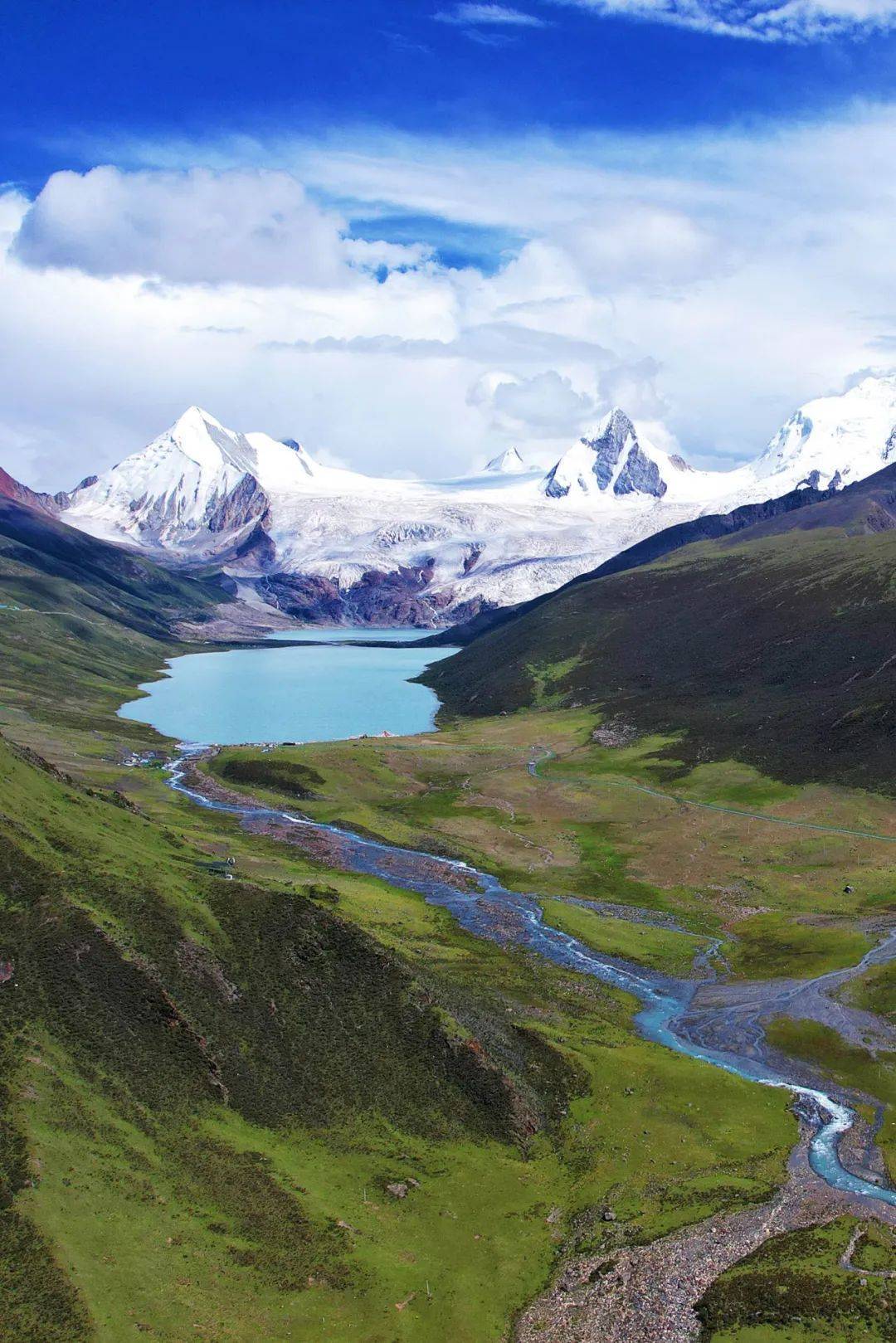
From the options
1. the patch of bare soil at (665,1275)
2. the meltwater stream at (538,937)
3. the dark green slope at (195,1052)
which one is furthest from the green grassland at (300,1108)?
the meltwater stream at (538,937)

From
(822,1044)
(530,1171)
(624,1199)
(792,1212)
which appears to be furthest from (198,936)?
(822,1044)

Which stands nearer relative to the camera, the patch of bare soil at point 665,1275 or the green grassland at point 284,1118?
the green grassland at point 284,1118

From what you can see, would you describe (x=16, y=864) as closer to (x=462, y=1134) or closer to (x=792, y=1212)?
(x=462, y=1134)

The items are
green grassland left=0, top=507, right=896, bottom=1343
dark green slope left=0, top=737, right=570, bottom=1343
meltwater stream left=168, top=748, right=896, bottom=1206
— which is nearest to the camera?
green grassland left=0, top=507, right=896, bottom=1343

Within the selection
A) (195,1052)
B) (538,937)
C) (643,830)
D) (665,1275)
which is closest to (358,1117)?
(195,1052)

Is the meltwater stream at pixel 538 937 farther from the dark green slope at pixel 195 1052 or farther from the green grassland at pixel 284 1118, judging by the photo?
the dark green slope at pixel 195 1052

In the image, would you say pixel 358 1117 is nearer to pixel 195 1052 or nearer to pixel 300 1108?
pixel 300 1108

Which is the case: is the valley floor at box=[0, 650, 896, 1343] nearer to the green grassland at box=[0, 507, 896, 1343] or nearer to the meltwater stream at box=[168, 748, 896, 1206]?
the green grassland at box=[0, 507, 896, 1343]

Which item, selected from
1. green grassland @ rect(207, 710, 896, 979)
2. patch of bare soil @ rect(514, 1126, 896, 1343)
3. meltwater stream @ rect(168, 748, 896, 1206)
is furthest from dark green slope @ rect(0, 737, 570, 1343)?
green grassland @ rect(207, 710, 896, 979)
